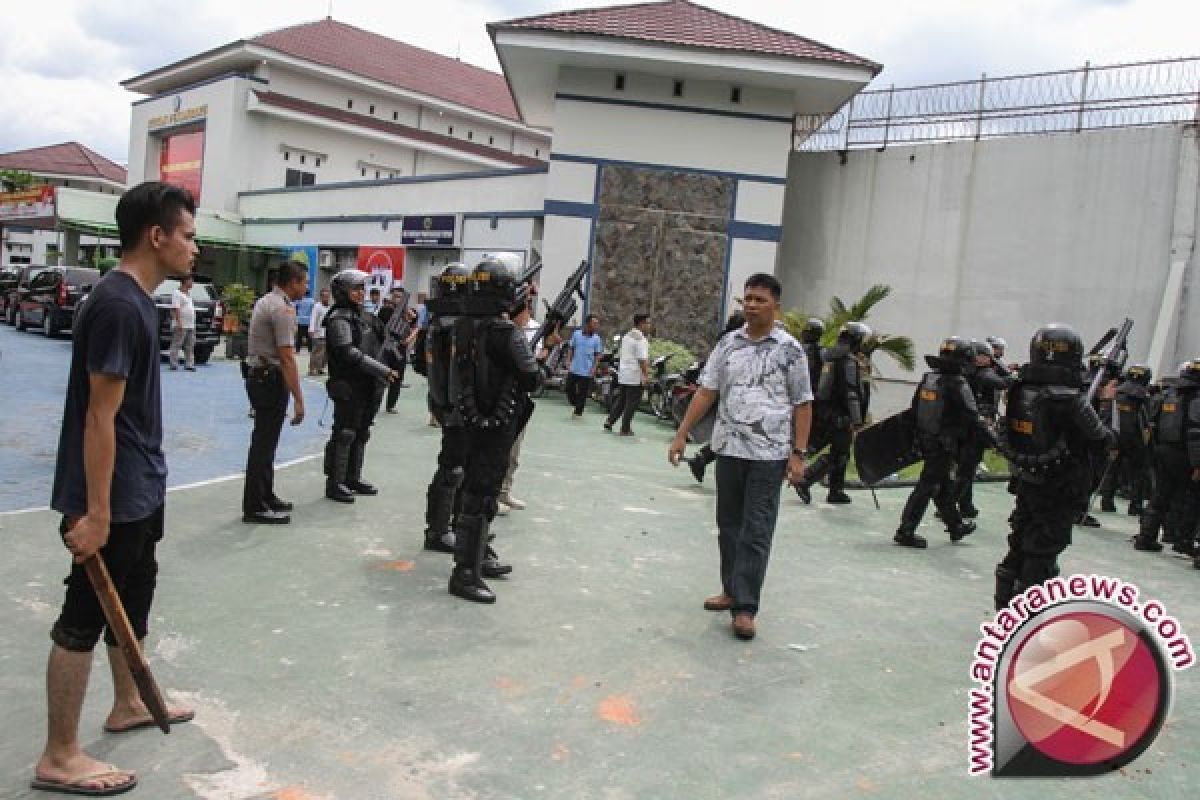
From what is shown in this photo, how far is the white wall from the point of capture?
49.5 ft

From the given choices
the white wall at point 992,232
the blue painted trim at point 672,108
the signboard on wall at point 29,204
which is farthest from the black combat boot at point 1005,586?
the signboard on wall at point 29,204

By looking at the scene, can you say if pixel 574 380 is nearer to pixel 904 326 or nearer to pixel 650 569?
pixel 904 326

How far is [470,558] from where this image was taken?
16.9ft

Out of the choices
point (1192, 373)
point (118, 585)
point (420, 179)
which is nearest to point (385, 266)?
point (420, 179)

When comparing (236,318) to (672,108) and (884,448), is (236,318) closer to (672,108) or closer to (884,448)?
(672,108)

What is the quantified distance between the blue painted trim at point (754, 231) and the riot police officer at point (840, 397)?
1058 centimetres

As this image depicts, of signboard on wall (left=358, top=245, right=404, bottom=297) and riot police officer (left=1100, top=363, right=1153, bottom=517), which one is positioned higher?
signboard on wall (left=358, top=245, right=404, bottom=297)

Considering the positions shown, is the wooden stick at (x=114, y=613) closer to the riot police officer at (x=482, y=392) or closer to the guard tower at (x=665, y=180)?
the riot police officer at (x=482, y=392)

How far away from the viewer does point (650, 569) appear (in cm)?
609

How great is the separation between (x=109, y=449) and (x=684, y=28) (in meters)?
18.4

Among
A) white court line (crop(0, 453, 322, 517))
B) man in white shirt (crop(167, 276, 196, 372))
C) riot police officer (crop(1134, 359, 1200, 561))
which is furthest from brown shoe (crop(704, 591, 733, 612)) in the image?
man in white shirt (crop(167, 276, 196, 372))

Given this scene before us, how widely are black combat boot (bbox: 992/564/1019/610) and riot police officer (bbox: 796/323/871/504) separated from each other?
3404 mm

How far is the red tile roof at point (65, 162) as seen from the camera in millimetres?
58219

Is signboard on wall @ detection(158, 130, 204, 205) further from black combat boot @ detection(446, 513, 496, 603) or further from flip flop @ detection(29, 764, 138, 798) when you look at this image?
flip flop @ detection(29, 764, 138, 798)
